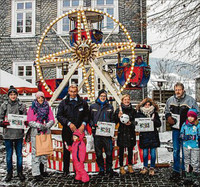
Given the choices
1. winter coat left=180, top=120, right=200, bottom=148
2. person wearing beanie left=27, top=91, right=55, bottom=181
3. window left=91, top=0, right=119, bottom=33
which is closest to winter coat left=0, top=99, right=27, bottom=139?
person wearing beanie left=27, top=91, right=55, bottom=181

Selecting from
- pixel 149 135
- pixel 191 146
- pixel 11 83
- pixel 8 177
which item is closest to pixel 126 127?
pixel 149 135

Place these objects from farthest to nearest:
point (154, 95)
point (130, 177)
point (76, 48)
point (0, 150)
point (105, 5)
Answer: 1. point (154, 95)
2. point (105, 5)
3. point (0, 150)
4. point (76, 48)
5. point (130, 177)

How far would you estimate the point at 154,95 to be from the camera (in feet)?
65.8

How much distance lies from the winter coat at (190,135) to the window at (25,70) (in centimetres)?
1063

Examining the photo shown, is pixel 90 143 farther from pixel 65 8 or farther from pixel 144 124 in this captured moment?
pixel 65 8

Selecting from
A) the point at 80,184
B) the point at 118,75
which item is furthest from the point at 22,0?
the point at 80,184

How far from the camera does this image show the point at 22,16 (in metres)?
14.4

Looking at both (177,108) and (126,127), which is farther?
(126,127)

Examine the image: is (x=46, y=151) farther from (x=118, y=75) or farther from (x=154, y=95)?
(x=154, y=95)

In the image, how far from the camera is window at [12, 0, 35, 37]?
46.7 ft

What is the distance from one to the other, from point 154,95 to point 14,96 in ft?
52.6

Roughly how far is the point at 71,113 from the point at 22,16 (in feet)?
36.0

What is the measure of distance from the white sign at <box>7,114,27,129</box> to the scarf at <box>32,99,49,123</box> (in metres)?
0.29

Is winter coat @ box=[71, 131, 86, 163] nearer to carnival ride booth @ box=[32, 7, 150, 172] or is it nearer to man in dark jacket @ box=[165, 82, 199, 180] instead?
carnival ride booth @ box=[32, 7, 150, 172]
